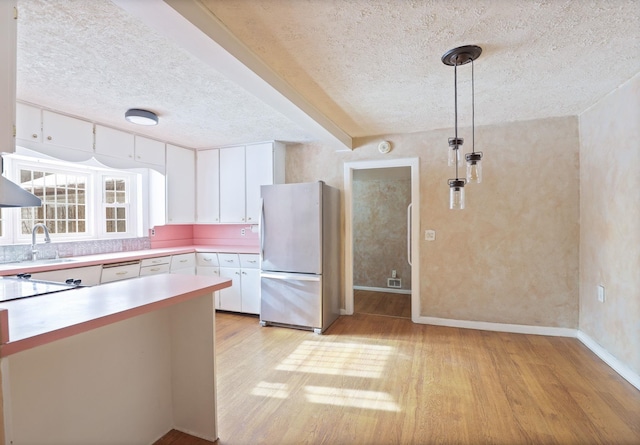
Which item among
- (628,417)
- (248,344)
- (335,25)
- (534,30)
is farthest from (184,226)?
(628,417)

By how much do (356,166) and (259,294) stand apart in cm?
202

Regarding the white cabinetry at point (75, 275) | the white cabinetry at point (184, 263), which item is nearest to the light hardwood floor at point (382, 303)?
the white cabinetry at point (184, 263)

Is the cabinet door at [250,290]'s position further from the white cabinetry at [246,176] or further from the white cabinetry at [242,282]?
the white cabinetry at [246,176]

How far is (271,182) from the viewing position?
13.2 feet

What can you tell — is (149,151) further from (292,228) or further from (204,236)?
Answer: (292,228)

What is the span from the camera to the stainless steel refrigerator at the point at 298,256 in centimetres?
338

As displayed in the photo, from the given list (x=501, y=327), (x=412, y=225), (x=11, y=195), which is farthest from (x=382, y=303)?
(x=11, y=195)

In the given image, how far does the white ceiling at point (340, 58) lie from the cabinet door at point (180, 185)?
113cm

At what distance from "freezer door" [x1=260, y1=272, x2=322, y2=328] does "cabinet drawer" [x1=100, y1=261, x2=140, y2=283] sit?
4.43 ft

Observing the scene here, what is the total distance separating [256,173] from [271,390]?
8.90 feet

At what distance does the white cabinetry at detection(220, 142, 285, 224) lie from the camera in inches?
160

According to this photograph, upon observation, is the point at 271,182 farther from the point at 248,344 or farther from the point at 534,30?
the point at 534,30

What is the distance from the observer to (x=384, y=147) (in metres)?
3.78

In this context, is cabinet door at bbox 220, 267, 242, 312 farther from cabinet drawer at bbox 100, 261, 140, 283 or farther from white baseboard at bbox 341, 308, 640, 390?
white baseboard at bbox 341, 308, 640, 390
